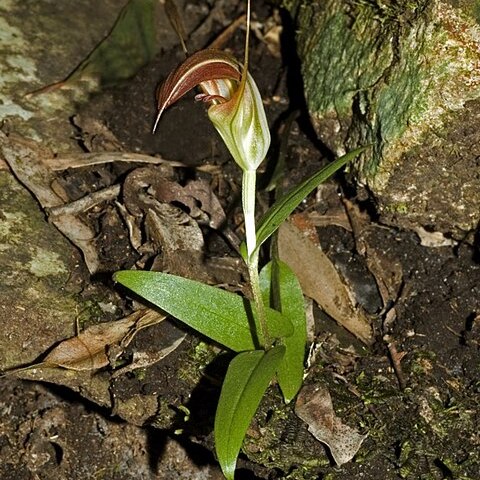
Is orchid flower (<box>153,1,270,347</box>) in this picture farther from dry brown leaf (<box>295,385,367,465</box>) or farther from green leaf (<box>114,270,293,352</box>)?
dry brown leaf (<box>295,385,367,465</box>)

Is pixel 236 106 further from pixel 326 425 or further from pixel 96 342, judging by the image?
pixel 326 425

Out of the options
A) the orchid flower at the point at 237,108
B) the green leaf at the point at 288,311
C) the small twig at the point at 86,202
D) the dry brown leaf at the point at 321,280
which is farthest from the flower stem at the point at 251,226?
the small twig at the point at 86,202

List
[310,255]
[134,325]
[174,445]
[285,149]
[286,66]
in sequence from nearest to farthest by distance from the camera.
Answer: [134,325]
[174,445]
[310,255]
[285,149]
[286,66]

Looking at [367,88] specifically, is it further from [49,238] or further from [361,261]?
[49,238]

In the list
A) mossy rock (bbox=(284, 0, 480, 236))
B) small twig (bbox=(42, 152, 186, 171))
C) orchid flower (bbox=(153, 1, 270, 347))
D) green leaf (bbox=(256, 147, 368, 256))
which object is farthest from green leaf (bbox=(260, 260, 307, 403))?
small twig (bbox=(42, 152, 186, 171))

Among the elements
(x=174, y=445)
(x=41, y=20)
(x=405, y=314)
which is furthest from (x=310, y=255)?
(x=41, y=20)

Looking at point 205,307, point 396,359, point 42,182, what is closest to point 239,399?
point 205,307
